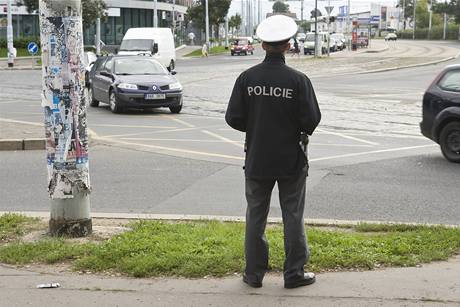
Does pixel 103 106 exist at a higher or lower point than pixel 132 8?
lower

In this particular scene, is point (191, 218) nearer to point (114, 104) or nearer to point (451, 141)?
point (451, 141)

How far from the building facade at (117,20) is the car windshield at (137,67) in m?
50.8

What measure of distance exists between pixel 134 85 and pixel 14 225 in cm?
1207

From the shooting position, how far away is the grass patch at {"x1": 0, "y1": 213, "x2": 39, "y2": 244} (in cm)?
656

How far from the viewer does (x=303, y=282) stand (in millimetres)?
5039

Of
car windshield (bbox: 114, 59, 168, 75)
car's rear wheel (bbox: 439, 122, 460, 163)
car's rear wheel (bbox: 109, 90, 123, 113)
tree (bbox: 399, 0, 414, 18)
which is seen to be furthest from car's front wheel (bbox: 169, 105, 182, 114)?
tree (bbox: 399, 0, 414, 18)

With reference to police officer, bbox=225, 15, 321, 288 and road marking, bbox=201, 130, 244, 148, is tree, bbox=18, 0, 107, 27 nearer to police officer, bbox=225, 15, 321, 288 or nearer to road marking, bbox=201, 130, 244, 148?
road marking, bbox=201, 130, 244, 148

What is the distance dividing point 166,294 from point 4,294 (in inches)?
44.8

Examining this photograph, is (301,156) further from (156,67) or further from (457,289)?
(156,67)

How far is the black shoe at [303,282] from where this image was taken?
5.00 m

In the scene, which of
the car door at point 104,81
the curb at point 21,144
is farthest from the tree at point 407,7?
the curb at point 21,144

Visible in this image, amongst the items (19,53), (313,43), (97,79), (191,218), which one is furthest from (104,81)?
(313,43)

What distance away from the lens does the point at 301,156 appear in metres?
4.84

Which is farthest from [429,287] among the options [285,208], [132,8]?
[132,8]
